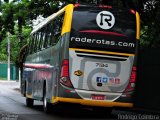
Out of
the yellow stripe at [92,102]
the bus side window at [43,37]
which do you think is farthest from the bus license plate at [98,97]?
the bus side window at [43,37]

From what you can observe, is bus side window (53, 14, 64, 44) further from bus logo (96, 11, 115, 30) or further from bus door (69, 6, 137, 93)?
bus logo (96, 11, 115, 30)

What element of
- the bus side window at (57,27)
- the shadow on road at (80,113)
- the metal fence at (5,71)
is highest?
the bus side window at (57,27)

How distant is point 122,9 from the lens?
16.7 metres

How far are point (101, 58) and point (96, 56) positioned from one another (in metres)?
0.17

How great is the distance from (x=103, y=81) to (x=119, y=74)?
0.54 meters

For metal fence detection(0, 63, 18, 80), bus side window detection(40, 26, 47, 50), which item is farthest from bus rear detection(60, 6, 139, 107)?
metal fence detection(0, 63, 18, 80)

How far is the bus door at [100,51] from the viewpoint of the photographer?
52.8ft

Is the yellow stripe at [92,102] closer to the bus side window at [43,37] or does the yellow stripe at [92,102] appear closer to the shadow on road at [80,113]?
the shadow on road at [80,113]

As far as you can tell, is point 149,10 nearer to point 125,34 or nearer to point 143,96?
point 143,96

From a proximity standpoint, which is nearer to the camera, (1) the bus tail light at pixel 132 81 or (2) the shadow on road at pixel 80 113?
(1) the bus tail light at pixel 132 81

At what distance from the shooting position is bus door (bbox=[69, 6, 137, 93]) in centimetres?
1609

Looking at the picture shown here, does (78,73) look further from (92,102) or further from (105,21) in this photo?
(105,21)

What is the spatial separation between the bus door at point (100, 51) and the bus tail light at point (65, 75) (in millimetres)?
123

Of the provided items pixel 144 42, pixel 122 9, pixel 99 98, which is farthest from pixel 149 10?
pixel 99 98
